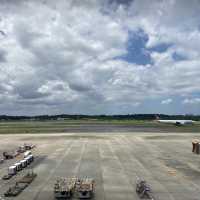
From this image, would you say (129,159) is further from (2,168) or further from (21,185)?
(21,185)

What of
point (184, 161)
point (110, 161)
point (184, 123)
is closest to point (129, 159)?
Answer: point (110, 161)

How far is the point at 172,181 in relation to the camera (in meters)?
40.2

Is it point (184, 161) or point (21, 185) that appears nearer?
point (21, 185)

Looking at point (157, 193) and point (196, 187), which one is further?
point (196, 187)

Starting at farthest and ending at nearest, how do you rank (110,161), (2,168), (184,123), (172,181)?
(184,123), (110,161), (2,168), (172,181)

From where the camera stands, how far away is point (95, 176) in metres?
42.9

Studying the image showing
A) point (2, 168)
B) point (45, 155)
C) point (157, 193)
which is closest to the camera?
point (157, 193)

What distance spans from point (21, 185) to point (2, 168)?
14814 millimetres

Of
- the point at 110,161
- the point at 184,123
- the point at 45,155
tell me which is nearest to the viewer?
the point at 110,161

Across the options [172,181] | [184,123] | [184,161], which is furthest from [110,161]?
[184,123]

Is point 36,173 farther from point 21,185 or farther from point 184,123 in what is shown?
point 184,123

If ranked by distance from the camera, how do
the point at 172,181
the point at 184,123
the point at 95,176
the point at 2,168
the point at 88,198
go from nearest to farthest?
the point at 88,198 → the point at 172,181 → the point at 95,176 → the point at 2,168 → the point at 184,123

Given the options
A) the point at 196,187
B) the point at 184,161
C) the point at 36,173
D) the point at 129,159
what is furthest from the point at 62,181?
the point at 184,161

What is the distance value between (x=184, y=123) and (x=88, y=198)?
170 metres
